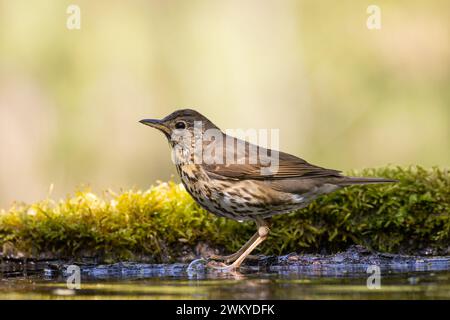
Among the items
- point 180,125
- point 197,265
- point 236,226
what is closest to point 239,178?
point 236,226

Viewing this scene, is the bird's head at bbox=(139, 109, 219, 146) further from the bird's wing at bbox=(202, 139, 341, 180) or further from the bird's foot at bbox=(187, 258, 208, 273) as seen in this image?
the bird's foot at bbox=(187, 258, 208, 273)

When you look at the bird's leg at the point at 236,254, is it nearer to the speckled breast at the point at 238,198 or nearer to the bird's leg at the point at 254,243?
the bird's leg at the point at 254,243

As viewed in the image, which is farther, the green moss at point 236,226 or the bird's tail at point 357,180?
the green moss at point 236,226

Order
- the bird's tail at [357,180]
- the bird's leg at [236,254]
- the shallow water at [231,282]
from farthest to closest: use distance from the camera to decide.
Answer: the bird's leg at [236,254]
the bird's tail at [357,180]
the shallow water at [231,282]

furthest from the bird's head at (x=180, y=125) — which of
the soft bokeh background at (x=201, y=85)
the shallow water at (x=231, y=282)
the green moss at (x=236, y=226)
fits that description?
the soft bokeh background at (x=201, y=85)

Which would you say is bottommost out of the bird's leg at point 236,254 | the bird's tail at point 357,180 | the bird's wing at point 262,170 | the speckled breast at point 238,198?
the bird's leg at point 236,254

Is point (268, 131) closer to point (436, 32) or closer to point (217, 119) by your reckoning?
point (217, 119)

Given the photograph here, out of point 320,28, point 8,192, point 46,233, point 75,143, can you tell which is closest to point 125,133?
point 75,143

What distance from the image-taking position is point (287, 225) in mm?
7234

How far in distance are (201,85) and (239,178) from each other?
604 centimetres

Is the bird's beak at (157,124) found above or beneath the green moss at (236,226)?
above

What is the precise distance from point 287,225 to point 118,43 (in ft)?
23.2

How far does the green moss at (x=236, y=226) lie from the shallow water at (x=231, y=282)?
37 centimetres

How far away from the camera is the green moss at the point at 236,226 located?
273 inches
